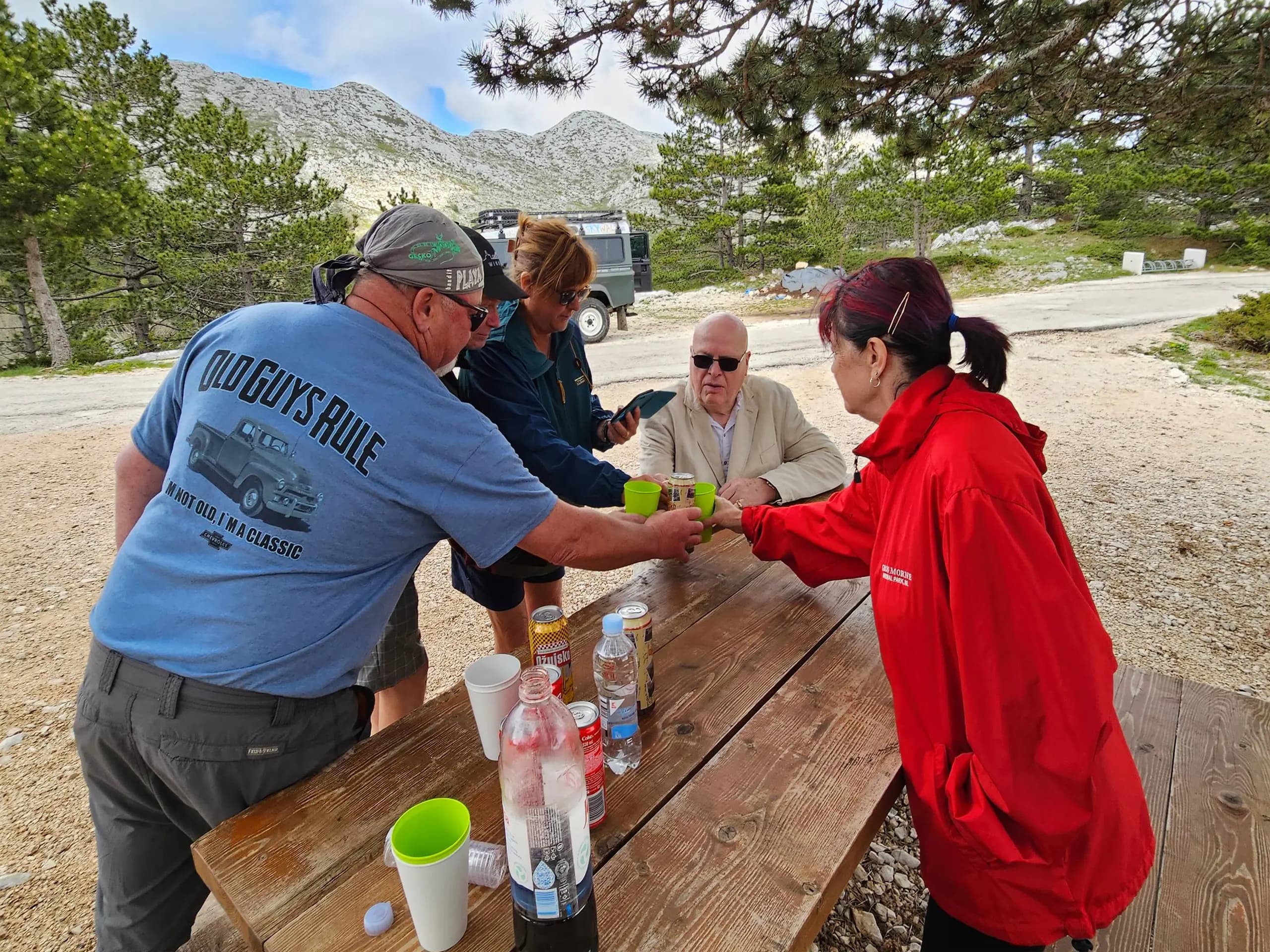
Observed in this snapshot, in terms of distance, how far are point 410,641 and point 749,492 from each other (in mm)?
1369

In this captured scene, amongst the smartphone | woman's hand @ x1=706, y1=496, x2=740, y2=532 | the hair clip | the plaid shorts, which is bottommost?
the plaid shorts

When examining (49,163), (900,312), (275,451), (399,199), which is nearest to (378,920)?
(275,451)

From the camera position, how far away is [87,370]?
12.6 m

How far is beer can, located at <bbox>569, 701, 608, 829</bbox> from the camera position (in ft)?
3.46

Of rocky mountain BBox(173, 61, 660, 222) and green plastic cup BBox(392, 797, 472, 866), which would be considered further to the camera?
rocky mountain BBox(173, 61, 660, 222)

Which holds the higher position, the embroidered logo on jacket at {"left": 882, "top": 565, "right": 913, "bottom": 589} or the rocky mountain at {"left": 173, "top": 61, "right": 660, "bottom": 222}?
the rocky mountain at {"left": 173, "top": 61, "right": 660, "bottom": 222}

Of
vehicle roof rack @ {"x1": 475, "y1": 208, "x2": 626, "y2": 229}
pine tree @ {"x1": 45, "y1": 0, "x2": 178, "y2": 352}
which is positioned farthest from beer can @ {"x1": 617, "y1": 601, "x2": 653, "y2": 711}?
pine tree @ {"x1": 45, "y1": 0, "x2": 178, "y2": 352}

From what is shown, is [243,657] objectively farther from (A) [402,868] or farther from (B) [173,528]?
(A) [402,868]

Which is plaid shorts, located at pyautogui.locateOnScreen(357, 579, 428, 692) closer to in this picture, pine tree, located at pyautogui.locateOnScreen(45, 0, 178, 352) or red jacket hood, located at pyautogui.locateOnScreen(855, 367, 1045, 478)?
red jacket hood, located at pyautogui.locateOnScreen(855, 367, 1045, 478)

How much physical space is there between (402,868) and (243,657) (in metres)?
0.61

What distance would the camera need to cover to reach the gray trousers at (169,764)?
1275mm

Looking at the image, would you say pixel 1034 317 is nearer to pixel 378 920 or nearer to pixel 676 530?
pixel 676 530

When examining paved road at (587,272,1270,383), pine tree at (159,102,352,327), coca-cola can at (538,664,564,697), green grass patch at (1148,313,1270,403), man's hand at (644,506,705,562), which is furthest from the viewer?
pine tree at (159,102,352,327)

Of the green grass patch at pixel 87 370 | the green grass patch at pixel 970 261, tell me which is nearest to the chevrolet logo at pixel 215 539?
the green grass patch at pixel 87 370
